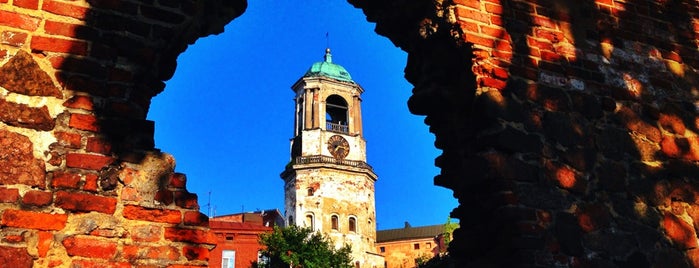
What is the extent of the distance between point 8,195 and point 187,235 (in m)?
0.74

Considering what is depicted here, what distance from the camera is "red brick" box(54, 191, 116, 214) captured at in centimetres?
228

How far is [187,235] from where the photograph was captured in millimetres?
2477

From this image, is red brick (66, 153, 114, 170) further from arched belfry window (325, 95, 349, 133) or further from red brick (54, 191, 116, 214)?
arched belfry window (325, 95, 349, 133)

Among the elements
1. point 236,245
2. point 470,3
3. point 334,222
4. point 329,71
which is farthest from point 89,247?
point 329,71

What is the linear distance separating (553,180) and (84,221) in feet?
7.84

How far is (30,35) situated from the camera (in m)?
2.45

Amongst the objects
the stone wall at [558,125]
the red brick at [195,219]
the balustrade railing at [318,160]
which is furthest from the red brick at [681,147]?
the balustrade railing at [318,160]

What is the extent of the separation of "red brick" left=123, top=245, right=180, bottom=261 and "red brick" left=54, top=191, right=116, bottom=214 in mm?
190

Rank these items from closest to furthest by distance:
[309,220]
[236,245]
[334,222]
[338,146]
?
[236,245], [309,220], [334,222], [338,146]

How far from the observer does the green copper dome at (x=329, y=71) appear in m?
40.3

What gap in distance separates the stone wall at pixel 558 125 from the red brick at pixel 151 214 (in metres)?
1.59

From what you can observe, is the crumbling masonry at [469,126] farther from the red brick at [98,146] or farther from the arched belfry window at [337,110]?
the arched belfry window at [337,110]

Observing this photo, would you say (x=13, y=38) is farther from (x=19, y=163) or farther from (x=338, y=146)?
(x=338, y=146)

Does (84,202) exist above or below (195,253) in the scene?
above
